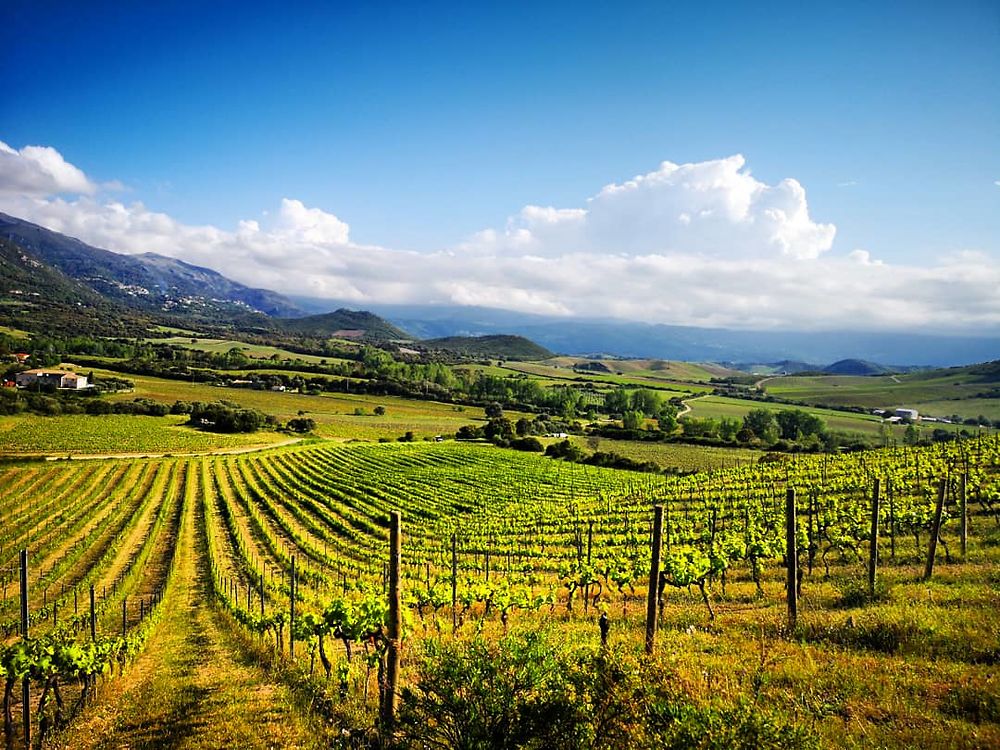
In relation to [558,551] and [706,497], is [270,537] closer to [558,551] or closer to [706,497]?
→ [558,551]

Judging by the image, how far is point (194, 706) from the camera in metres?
10.3

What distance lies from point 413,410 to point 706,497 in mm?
82289

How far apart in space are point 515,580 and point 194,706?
43.7ft

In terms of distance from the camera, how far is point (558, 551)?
2805 centimetres

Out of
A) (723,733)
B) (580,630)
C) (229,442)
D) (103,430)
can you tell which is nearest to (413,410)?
(229,442)

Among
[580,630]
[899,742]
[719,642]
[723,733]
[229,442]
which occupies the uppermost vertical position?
[723,733]

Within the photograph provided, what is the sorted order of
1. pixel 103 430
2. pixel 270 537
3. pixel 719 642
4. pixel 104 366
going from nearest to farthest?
pixel 719 642
pixel 270 537
pixel 103 430
pixel 104 366

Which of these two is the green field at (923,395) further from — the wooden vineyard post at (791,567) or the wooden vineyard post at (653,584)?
the wooden vineyard post at (653,584)

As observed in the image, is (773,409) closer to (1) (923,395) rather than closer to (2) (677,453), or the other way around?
(2) (677,453)

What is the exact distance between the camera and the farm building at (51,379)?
95500 millimetres

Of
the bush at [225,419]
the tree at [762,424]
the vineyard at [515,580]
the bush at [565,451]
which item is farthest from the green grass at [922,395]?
the bush at [225,419]

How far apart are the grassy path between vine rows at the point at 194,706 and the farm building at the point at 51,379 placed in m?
105

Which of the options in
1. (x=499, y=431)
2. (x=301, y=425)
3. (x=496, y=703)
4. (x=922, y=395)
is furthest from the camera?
(x=922, y=395)

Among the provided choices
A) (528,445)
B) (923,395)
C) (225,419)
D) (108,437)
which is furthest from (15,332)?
(923,395)
